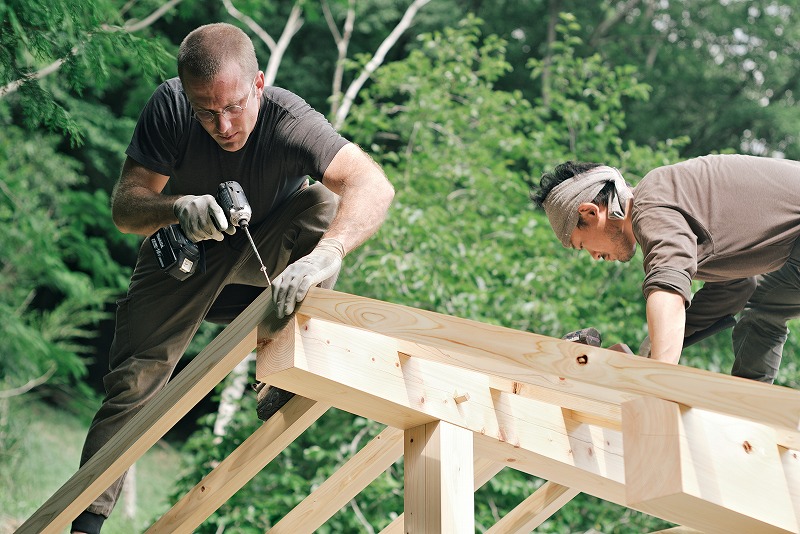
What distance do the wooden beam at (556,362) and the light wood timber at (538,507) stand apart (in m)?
A: 0.91

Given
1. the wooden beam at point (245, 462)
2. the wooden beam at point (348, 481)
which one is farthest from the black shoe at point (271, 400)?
the wooden beam at point (348, 481)

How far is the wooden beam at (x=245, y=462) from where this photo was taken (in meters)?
2.57

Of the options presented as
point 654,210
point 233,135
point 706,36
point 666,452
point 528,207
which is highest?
point 706,36

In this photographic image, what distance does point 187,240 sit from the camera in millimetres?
2574

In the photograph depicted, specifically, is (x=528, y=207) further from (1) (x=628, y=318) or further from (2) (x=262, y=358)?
(2) (x=262, y=358)

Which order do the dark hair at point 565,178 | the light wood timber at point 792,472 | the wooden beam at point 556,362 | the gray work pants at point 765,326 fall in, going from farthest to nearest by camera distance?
the gray work pants at point 765,326 → the dark hair at point 565,178 → the light wood timber at point 792,472 → the wooden beam at point 556,362

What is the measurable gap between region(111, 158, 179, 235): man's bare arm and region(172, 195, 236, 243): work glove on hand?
5.2 inches

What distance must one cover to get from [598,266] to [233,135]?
439 centimetres

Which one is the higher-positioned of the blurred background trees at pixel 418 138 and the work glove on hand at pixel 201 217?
the blurred background trees at pixel 418 138

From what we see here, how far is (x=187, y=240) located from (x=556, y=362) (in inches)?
49.5

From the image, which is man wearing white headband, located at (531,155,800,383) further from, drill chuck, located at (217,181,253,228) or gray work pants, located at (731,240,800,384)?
drill chuck, located at (217,181,253,228)

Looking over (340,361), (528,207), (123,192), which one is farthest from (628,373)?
(528,207)

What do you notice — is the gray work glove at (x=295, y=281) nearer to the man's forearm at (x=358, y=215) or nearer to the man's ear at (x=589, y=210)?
the man's forearm at (x=358, y=215)

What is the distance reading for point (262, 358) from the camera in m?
2.04
